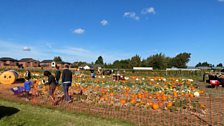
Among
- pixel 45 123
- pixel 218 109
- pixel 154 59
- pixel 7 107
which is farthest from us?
pixel 154 59

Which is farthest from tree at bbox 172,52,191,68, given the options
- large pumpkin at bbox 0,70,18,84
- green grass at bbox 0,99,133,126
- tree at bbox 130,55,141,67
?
green grass at bbox 0,99,133,126

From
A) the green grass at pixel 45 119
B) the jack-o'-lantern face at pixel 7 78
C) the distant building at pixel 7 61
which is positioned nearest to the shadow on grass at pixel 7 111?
the green grass at pixel 45 119

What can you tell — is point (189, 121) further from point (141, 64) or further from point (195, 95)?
point (141, 64)

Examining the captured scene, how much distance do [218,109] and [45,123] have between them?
728cm

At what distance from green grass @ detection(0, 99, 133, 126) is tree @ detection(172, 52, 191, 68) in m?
93.4

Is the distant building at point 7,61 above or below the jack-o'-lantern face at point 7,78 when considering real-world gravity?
above

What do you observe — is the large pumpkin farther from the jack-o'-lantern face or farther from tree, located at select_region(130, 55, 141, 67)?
tree, located at select_region(130, 55, 141, 67)

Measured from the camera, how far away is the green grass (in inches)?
273

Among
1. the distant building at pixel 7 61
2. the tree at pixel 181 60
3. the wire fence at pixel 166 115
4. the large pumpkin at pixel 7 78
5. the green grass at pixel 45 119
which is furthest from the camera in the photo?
the distant building at pixel 7 61

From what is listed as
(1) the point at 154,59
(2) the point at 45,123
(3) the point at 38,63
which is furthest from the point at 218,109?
(3) the point at 38,63

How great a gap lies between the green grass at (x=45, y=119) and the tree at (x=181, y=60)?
93.4 meters

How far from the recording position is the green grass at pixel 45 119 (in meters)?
6.92

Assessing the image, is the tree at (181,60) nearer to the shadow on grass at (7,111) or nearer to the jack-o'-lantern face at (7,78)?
the jack-o'-lantern face at (7,78)

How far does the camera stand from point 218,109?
10.2 metres
